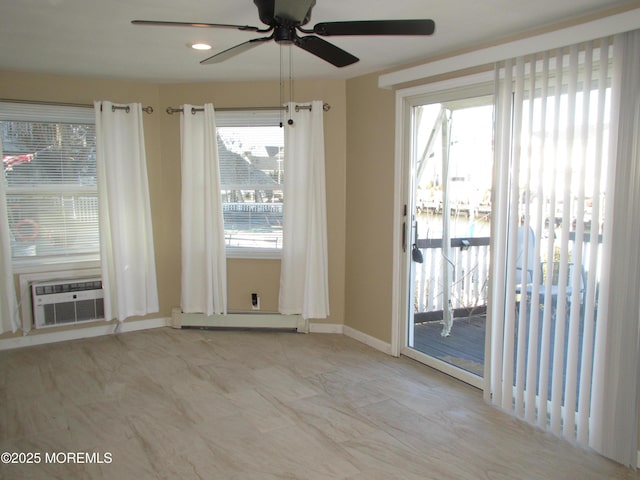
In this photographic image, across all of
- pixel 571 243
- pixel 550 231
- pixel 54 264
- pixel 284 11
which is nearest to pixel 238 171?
pixel 54 264

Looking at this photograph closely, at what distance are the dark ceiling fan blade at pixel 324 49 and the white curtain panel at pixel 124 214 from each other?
2.54m

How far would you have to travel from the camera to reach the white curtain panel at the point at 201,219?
4422 millimetres

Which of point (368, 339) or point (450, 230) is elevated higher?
point (450, 230)

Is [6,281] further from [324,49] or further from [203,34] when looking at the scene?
[324,49]

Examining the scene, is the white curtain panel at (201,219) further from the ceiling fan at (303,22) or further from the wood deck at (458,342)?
the ceiling fan at (303,22)

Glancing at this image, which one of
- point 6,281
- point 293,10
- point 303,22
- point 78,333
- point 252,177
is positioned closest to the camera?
point 293,10

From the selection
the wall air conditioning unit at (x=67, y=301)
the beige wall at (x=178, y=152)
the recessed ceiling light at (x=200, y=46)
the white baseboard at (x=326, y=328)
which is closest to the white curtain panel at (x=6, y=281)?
the wall air conditioning unit at (x=67, y=301)

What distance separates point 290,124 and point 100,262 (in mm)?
2134

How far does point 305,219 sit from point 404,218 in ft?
3.18

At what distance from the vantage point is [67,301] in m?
4.23

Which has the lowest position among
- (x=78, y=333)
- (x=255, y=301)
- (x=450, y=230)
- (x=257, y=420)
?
(x=257, y=420)

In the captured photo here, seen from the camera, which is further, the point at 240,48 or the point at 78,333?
the point at 78,333

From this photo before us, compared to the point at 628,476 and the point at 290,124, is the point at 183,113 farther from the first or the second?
the point at 628,476

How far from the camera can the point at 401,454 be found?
8.38 feet
